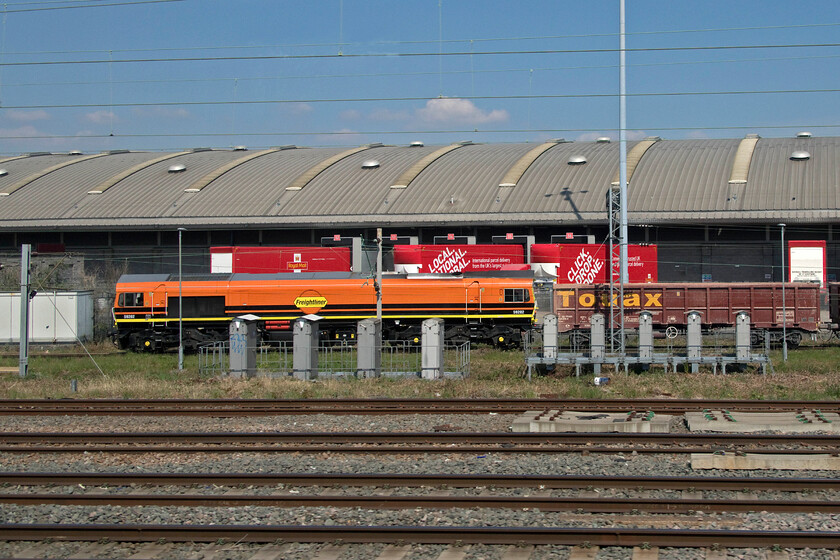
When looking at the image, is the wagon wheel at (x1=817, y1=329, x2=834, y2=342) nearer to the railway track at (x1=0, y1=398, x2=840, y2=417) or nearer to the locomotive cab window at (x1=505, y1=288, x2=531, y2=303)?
the locomotive cab window at (x1=505, y1=288, x2=531, y2=303)

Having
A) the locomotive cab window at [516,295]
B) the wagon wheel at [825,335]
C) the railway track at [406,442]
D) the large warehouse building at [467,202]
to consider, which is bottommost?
the railway track at [406,442]

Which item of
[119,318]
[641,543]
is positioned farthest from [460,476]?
[119,318]

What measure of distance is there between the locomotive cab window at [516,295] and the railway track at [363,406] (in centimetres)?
1400

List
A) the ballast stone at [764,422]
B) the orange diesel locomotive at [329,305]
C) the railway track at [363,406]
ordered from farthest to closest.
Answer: the orange diesel locomotive at [329,305] < the railway track at [363,406] < the ballast stone at [764,422]

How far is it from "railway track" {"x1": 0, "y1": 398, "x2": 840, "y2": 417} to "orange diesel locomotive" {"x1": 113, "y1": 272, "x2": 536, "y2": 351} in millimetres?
13156

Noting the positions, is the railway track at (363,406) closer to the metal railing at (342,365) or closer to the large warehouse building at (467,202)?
the metal railing at (342,365)

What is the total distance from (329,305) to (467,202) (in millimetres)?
15390

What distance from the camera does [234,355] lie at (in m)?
24.5

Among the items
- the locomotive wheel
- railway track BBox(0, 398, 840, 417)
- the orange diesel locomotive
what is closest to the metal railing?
the locomotive wheel

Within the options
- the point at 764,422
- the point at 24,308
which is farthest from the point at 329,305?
the point at 764,422

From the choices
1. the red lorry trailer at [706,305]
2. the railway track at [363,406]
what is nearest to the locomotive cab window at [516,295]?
the red lorry trailer at [706,305]

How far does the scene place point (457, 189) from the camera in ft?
156

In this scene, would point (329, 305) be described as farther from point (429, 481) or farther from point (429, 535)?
point (429, 535)

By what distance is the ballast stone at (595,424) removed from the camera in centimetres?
1489
